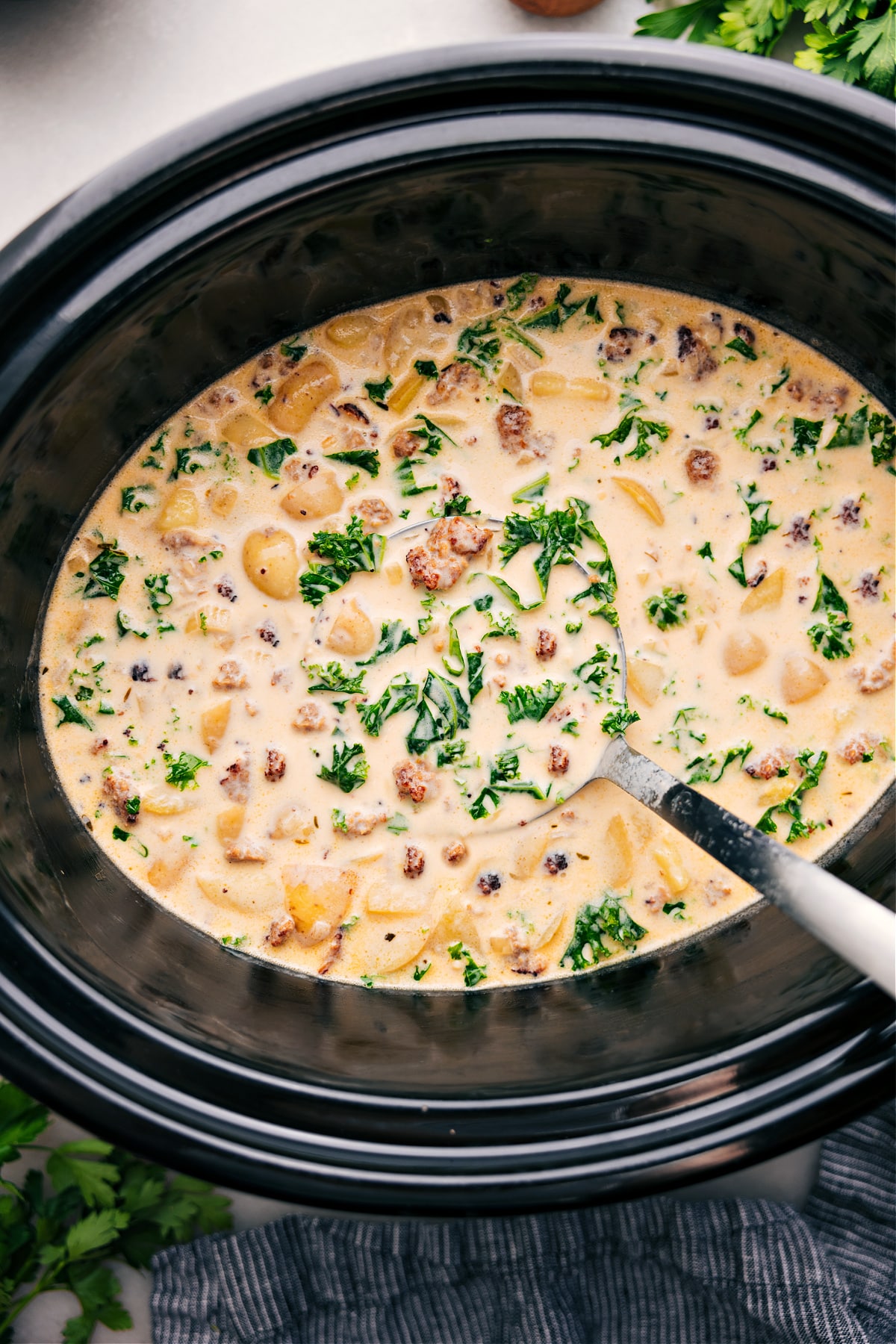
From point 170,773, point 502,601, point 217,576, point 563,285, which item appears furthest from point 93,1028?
point 563,285

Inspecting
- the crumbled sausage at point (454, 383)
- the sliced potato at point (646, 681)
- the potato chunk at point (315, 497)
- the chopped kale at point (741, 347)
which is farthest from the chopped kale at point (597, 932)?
the chopped kale at point (741, 347)

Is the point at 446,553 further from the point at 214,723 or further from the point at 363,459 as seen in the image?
the point at 214,723

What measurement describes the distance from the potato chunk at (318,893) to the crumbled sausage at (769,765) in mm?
1088

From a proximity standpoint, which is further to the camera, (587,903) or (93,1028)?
(587,903)

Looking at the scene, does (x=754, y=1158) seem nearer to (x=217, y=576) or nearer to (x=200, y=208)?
(x=217, y=576)

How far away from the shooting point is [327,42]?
10.4 feet

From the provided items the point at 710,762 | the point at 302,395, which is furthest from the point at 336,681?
the point at 710,762

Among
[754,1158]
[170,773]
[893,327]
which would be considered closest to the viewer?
[754,1158]

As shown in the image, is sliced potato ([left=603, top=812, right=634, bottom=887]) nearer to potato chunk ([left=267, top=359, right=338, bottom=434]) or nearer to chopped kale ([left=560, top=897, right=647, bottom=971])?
chopped kale ([left=560, top=897, right=647, bottom=971])

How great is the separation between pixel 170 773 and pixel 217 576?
1.78ft

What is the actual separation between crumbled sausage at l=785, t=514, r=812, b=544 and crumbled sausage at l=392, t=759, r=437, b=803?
3.78 ft

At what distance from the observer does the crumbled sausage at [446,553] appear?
117 inches

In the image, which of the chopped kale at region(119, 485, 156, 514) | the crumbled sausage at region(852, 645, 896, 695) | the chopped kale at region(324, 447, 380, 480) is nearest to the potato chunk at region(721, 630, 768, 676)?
the crumbled sausage at region(852, 645, 896, 695)

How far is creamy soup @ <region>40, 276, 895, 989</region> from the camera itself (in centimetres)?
299
